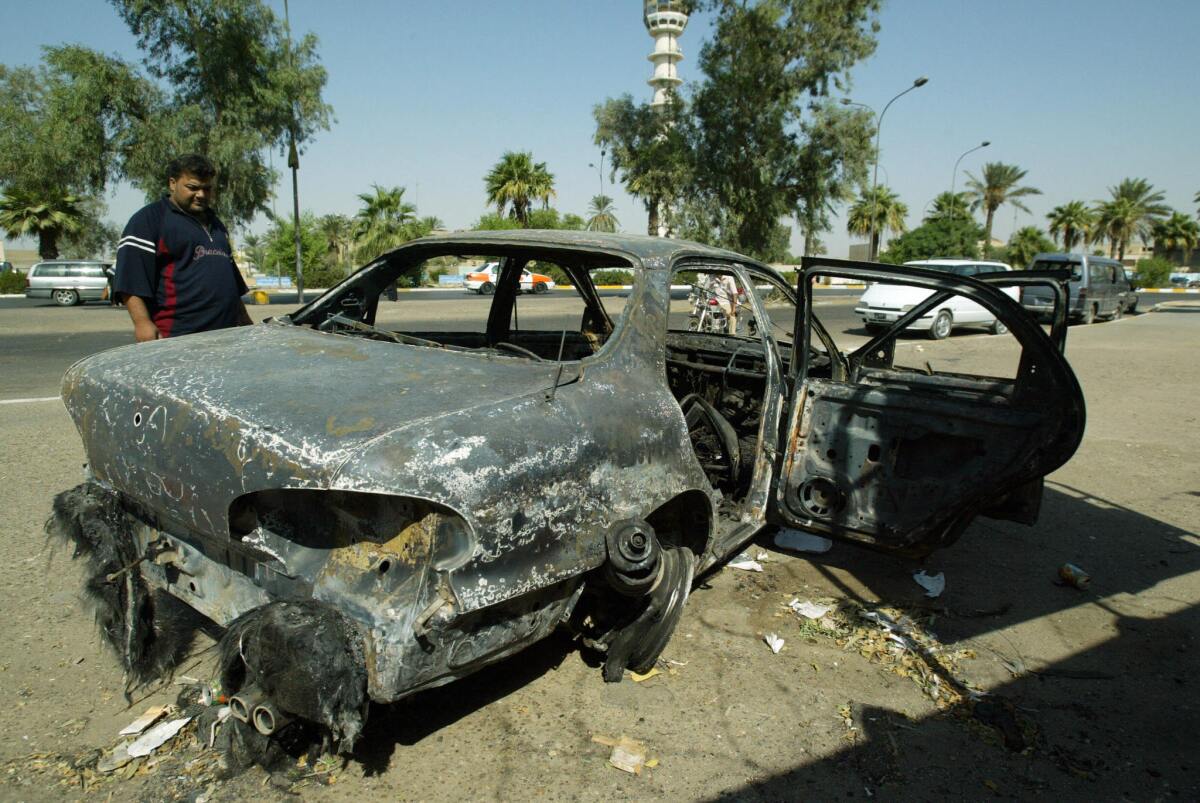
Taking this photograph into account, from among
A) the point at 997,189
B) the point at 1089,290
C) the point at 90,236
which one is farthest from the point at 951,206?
the point at 90,236

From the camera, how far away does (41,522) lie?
167 inches

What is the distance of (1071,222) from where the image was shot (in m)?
67.0

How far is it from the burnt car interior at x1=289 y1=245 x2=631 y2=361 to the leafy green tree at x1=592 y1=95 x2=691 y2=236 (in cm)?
2580

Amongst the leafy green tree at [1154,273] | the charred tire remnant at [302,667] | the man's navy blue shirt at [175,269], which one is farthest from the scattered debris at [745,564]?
the leafy green tree at [1154,273]

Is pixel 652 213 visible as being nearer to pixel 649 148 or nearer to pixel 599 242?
pixel 649 148

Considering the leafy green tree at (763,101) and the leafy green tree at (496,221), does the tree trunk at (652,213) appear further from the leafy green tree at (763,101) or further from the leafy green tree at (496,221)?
the leafy green tree at (496,221)

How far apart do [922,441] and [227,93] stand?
90.2 ft

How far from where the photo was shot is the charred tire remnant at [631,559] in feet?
7.94

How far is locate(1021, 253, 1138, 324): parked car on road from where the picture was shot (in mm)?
20109

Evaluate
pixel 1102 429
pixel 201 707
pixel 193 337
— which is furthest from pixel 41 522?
pixel 1102 429

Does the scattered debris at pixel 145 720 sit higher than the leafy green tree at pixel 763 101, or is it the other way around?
the leafy green tree at pixel 763 101

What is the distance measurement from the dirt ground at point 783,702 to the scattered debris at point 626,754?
2cm

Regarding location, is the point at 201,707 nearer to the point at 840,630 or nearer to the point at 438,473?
the point at 438,473

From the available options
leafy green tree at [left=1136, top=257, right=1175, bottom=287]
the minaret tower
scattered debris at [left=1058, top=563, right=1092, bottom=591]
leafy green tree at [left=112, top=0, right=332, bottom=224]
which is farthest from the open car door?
the minaret tower
